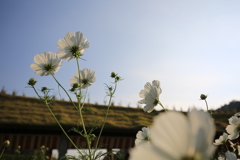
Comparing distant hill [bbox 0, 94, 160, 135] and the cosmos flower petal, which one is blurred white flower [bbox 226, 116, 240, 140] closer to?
the cosmos flower petal

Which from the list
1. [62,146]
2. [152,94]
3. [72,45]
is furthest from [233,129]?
[62,146]

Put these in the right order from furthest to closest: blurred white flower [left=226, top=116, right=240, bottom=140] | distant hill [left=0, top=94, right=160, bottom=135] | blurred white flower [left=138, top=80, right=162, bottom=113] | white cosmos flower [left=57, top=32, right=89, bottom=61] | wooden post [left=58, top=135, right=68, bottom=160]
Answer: wooden post [left=58, top=135, right=68, bottom=160]
distant hill [left=0, top=94, right=160, bottom=135]
white cosmos flower [left=57, top=32, right=89, bottom=61]
blurred white flower [left=226, top=116, right=240, bottom=140]
blurred white flower [left=138, top=80, right=162, bottom=113]

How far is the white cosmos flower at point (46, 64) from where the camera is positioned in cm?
147

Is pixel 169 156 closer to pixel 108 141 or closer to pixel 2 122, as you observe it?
pixel 2 122

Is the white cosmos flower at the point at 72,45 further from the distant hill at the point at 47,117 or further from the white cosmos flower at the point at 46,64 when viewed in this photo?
the distant hill at the point at 47,117

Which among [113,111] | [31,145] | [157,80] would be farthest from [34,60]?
[113,111]

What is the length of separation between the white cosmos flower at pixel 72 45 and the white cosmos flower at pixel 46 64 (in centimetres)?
5

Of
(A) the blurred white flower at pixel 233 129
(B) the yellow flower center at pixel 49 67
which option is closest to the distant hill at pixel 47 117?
(B) the yellow flower center at pixel 49 67

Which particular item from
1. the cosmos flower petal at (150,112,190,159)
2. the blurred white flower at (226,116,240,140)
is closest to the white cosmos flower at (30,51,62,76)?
the blurred white flower at (226,116,240,140)

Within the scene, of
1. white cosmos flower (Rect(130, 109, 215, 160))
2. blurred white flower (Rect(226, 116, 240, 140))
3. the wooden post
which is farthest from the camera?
the wooden post

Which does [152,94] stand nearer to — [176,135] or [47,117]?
[176,135]

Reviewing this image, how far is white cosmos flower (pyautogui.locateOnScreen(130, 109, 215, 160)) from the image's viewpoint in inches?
8.8

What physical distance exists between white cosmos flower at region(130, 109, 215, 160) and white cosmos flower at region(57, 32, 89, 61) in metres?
1.23

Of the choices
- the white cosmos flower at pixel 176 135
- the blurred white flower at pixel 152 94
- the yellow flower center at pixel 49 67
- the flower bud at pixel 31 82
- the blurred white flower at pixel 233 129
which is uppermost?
the yellow flower center at pixel 49 67
